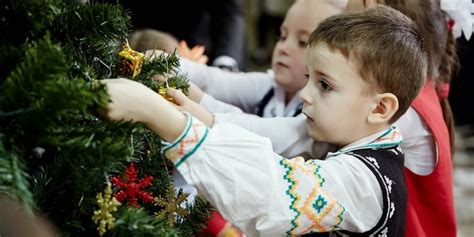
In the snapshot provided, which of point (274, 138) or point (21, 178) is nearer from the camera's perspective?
point (21, 178)

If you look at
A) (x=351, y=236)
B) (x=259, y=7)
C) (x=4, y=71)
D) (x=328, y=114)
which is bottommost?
(x=259, y=7)

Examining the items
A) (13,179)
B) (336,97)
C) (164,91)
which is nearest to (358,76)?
(336,97)

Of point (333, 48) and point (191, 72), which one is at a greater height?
point (333, 48)

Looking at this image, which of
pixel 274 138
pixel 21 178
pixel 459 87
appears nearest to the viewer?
pixel 21 178

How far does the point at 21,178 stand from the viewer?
59cm

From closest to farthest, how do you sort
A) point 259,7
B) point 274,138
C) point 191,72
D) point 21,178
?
point 21,178
point 274,138
point 191,72
point 259,7

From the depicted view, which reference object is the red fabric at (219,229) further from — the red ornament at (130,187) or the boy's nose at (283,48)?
the boy's nose at (283,48)

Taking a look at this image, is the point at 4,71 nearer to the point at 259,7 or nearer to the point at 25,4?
the point at 25,4

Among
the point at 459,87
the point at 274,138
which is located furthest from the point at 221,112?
the point at 459,87

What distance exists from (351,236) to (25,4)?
0.51 metres

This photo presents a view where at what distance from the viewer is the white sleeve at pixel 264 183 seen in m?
0.74

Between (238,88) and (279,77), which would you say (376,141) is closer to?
(279,77)

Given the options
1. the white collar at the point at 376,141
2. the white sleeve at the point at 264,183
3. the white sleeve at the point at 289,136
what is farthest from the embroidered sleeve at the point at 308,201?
the white sleeve at the point at 289,136

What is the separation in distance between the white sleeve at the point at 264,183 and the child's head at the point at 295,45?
19.6 inches
